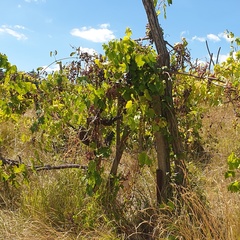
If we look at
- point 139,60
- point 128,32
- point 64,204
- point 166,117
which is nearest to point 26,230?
point 64,204

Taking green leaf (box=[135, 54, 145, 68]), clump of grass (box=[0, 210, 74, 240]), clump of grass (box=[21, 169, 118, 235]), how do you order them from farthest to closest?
1. clump of grass (box=[21, 169, 118, 235])
2. clump of grass (box=[0, 210, 74, 240])
3. green leaf (box=[135, 54, 145, 68])

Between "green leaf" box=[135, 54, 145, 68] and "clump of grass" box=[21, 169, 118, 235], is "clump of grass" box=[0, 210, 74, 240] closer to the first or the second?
"clump of grass" box=[21, 169, 118, 235]

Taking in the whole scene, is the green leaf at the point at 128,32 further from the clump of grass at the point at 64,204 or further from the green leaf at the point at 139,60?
the clump of grass at the point at 64,204

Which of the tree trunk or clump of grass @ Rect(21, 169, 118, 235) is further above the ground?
the tree trunk

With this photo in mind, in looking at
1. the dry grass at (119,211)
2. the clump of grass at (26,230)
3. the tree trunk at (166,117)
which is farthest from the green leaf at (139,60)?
the clump of grass at (26,230)

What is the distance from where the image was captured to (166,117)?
2.76 m

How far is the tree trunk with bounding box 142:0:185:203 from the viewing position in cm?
271

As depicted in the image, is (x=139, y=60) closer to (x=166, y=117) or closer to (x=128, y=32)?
(x=128, y=32)

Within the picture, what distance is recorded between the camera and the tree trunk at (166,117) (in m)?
2.71

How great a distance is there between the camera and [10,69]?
2.94 meters

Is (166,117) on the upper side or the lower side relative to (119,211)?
upper

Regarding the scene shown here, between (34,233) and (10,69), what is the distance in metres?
1.19

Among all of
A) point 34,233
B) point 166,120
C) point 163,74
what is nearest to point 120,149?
point 166,120

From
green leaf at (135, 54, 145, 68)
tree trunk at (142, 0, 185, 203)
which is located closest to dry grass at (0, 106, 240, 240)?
tree trunk at (142, 0, 185, 203)
